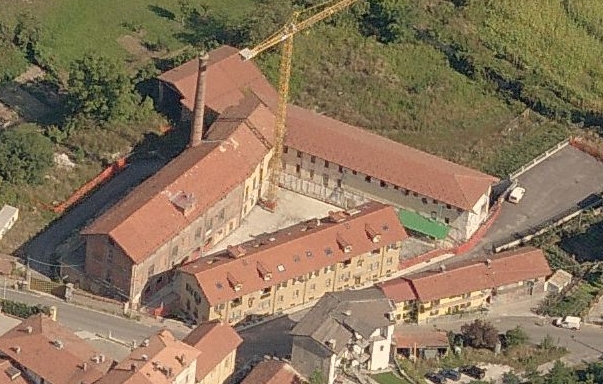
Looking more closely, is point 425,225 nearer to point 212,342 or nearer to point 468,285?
point 468,285

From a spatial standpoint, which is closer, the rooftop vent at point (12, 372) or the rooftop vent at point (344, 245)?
the rooftop vent at point (12, 372)

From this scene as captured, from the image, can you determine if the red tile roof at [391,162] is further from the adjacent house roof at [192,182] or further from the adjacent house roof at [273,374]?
the adjacent house roof at [273,374]

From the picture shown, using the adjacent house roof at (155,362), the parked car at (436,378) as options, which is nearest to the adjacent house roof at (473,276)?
the parked car at (436,378)

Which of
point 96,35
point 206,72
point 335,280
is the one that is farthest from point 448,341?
point 96,35

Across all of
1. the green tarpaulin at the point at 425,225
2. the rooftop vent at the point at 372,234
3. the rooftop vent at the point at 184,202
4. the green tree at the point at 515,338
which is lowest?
the green tree at the point at 515,338

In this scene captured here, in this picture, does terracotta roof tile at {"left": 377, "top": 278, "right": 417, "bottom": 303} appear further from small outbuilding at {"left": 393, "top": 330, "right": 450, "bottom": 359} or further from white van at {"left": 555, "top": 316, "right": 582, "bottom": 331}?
white van at {"left": 555, "top": 316, "right": 582, "bottom": 331}

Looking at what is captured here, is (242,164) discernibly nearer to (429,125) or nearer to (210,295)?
(210,295)

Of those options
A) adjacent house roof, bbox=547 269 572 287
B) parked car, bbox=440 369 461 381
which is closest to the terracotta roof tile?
parked car, bbox=440 369 461 381

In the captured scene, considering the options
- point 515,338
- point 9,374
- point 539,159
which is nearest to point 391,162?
point 539,159
